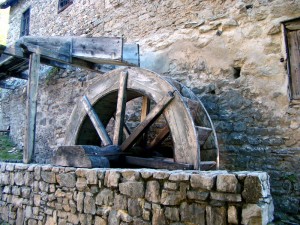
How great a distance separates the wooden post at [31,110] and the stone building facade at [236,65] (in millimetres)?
1609

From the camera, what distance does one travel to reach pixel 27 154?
3984mm

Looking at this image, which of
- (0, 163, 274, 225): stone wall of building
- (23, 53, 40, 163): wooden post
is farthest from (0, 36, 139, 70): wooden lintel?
(0, 163, 274, 225): stone wall of building

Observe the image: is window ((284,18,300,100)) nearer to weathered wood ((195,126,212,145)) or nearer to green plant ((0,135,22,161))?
weathered wood ((195,126,212,145))

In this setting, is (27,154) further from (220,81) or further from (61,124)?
(220,81)

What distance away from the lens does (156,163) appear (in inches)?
128

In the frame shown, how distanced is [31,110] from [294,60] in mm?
3622

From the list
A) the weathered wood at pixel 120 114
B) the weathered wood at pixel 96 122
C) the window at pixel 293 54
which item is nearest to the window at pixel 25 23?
the weathered wood at pixel 96 122

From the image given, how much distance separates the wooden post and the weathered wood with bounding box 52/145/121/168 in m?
0.81

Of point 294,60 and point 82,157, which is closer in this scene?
point 82,157

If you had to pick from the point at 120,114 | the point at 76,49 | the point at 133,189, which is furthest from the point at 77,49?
the point at 133,189

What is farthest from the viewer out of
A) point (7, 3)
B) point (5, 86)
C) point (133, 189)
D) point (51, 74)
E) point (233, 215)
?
point (7, 3)

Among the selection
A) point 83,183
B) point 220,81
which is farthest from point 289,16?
point 83,183

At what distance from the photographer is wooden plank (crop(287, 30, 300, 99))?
3447mm

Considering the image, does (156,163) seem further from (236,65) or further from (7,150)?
(7,150)
